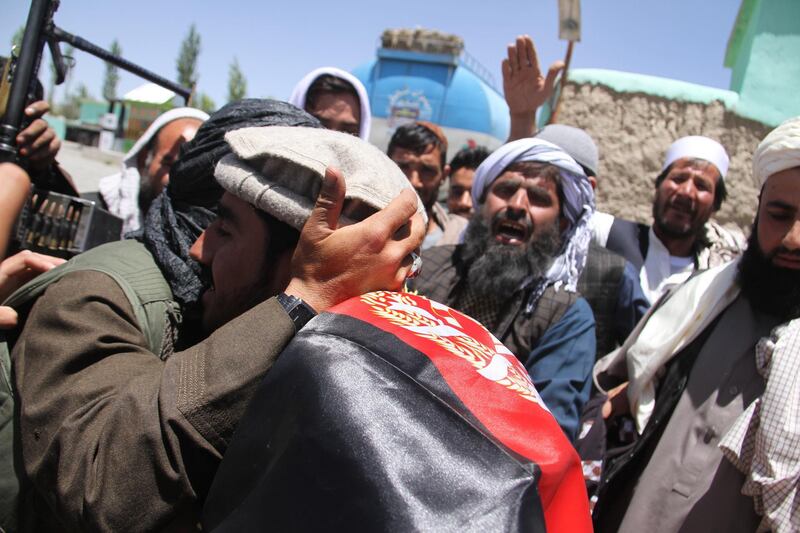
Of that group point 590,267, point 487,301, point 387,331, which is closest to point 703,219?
point 590,267

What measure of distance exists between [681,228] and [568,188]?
4.84 ft

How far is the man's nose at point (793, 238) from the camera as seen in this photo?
2039 mm

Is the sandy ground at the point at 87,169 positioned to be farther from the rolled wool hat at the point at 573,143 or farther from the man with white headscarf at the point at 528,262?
the man with white headscarf at the point at 528,262

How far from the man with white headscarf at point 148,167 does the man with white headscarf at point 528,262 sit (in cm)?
146

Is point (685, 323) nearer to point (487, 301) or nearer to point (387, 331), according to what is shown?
point (487, 301)

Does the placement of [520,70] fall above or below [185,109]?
above

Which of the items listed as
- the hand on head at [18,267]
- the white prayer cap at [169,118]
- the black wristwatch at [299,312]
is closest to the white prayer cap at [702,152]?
the white prayer cap at [169,118]

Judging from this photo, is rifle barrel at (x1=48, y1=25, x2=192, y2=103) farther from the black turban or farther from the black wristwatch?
the black wristwatch

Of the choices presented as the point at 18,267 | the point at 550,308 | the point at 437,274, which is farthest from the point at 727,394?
the point at 18,267

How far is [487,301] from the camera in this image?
2.45 meters

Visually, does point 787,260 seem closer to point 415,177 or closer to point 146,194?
point 415,177

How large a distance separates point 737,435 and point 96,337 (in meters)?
1.91

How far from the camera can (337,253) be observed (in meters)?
0.95

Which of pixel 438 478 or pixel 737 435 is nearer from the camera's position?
pixel 438 478
